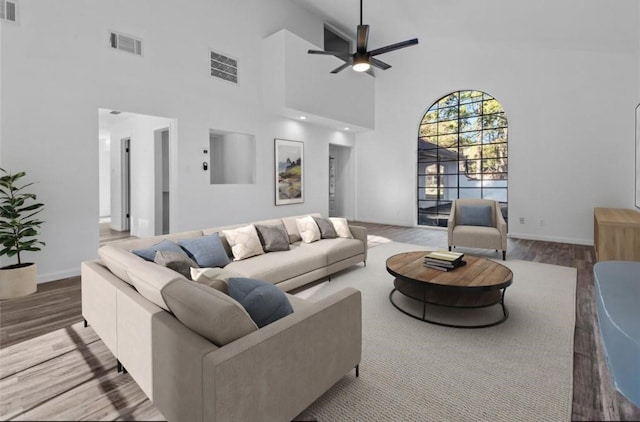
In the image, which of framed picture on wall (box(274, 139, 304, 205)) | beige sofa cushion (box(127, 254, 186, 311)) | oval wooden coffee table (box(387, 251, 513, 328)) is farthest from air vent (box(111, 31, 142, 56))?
oval wooden coffee table (box(387, 251, 513, 328))

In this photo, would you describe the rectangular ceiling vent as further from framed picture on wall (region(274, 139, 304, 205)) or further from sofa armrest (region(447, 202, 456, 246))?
sofa armrest (region(447, 202, 456, 246))

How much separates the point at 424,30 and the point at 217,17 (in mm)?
4134

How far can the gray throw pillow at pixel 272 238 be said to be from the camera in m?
3.62

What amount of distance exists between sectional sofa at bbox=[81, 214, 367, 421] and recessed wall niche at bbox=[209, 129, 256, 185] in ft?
14.5

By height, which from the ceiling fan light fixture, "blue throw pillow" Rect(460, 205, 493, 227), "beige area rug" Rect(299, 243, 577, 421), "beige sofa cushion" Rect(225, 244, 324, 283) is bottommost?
"beige area rug" Rect(299, 243, 577, 421)

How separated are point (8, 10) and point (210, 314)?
4.54 meters

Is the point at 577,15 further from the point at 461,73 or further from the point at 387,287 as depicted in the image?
the point at 387,287

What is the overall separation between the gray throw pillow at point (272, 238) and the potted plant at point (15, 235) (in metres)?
2.36

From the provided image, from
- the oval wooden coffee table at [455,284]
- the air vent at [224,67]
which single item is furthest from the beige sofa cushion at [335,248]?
the air vent at [224,67]

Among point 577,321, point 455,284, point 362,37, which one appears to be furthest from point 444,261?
point 362,37

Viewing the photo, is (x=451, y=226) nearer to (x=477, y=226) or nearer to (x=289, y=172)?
(x=477, y=226)

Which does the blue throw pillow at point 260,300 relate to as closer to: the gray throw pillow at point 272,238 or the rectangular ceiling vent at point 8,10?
the gray throw pillow at point 272,238

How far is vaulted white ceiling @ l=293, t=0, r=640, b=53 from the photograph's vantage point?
173 inches

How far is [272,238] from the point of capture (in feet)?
12.0
